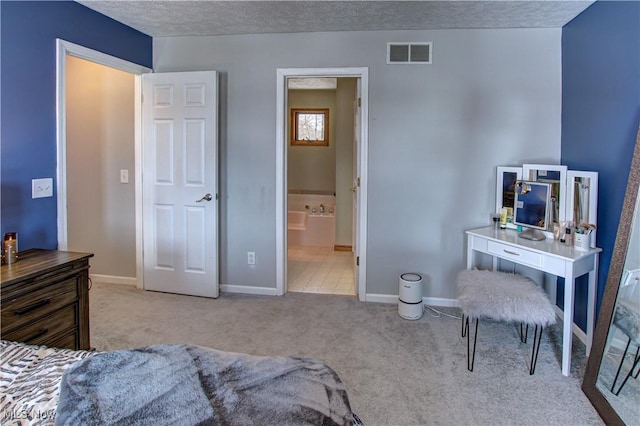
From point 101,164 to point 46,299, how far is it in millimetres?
2252

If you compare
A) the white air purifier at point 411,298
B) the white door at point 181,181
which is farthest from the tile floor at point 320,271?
the white door at point 181,181

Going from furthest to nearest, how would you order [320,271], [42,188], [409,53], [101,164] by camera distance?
[320,271] < [101,164] < [409,53] < [42,188]

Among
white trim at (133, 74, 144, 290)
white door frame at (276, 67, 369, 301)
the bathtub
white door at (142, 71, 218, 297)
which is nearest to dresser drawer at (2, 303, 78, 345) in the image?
white door at (142, 71, 218, 297)

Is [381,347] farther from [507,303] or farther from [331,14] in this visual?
[331,14]

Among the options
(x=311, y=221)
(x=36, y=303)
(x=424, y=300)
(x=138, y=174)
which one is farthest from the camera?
(x=311, y=221)

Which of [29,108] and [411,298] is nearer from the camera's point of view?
[29,108]

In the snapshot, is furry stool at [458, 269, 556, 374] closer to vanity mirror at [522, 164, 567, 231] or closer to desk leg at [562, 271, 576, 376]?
desk leg at [562, 271, 576, 376]

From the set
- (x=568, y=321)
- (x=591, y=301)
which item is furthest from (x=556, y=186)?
(x=568, y=321)

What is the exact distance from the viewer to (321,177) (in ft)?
21.4

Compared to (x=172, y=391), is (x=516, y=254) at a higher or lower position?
higher

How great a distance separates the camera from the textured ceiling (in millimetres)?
2811

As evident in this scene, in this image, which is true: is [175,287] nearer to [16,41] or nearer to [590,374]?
[16,41]

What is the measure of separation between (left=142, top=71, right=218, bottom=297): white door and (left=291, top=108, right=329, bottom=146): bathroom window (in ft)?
10.2

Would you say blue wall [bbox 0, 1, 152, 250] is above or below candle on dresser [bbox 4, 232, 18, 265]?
above
